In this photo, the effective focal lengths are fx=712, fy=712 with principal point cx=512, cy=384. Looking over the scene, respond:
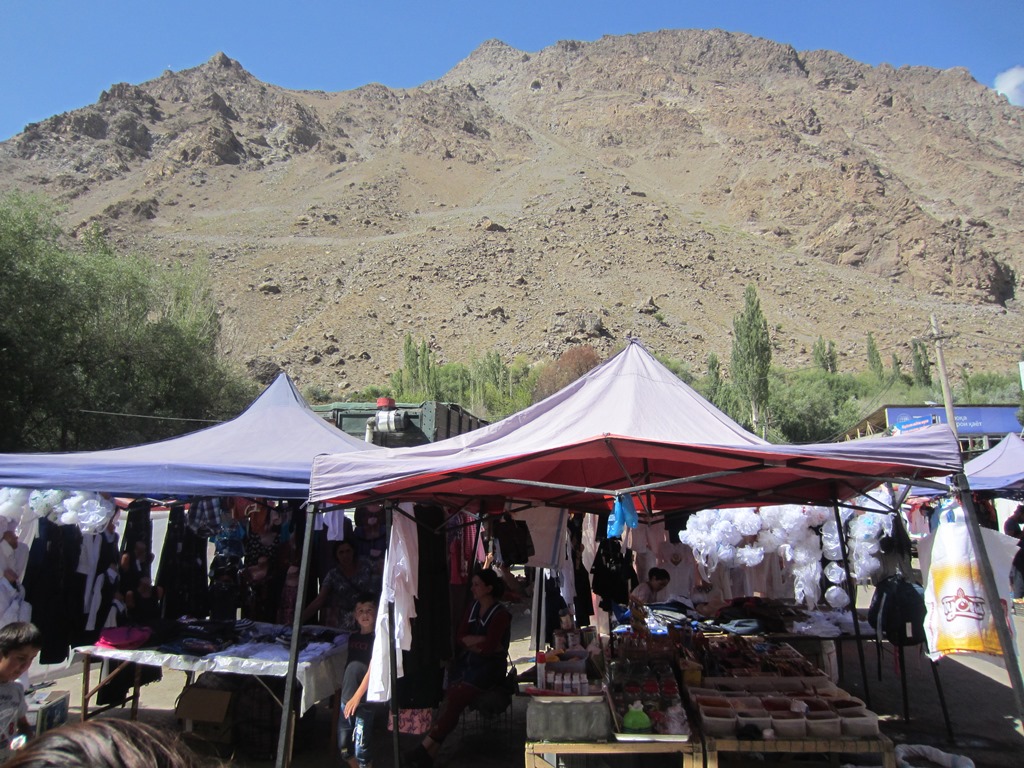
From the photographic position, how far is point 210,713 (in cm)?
582

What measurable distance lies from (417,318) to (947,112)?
6027 inches

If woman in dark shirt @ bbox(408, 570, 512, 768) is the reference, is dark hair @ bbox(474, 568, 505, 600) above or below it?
above

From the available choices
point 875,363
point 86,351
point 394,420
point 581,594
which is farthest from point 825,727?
point 875,363

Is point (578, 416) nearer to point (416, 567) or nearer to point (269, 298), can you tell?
point (416, 567)

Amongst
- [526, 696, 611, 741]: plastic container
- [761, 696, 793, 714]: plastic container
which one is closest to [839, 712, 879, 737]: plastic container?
[761, 696, 793, 714]: plastic container

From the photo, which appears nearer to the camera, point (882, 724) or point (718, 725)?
point (718, 725)

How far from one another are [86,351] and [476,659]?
55.4 ft

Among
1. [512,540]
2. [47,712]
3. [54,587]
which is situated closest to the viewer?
[47,712]

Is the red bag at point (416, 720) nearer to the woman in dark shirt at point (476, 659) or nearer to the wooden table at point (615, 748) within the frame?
the woman in dark shirt at point (476, 659)

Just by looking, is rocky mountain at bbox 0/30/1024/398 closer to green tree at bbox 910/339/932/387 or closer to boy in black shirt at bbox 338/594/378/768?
green tree at bbox 910/339/932/387

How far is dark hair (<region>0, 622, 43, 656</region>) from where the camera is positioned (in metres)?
3.57

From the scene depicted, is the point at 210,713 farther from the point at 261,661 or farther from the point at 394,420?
the point at 394,420

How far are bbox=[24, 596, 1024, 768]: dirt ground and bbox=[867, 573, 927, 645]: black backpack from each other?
805mm

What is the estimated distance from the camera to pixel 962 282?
73.4m
